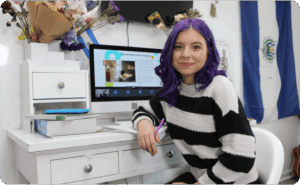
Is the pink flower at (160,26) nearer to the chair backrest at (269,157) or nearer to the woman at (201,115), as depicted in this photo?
the woman at (201,115)

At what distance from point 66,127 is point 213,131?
0.63 m

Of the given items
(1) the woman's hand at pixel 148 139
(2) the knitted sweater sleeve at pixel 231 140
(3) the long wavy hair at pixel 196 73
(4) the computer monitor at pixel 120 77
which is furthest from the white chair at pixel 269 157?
(4) the computer monitor at pixel 120 77

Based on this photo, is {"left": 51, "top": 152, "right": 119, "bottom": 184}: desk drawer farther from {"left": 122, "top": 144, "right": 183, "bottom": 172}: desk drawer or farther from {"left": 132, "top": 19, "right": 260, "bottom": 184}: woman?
{"left": 132, "top": 19, "right": 260, "bottom": 184}: woman

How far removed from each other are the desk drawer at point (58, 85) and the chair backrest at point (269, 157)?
0.93m

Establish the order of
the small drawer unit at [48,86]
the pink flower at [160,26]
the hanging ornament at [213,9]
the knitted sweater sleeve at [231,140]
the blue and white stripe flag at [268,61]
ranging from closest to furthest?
the knitted sweater sleeve at [231,140]
the small drawer unit at [48,86]
the pink flower at [160,26]
the hanging ornament at [213,9]
the blue and white stripe flag at [268,61]

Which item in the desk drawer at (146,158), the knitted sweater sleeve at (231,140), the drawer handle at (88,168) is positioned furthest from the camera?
the desk drawer at (146,158)

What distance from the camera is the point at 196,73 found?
0.99 m

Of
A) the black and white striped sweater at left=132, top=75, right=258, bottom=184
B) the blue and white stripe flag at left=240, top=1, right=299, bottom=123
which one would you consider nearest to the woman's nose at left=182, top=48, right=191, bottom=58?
the black and white striped sweater at left=132, top=75, right=258, bottom=184

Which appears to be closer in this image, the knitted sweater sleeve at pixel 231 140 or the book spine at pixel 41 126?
the knitted sweater sleeve at pixel 231 140

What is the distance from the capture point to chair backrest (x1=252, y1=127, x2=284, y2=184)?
0.82m

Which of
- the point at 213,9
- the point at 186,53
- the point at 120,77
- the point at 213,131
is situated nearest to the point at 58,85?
the point at 120,77

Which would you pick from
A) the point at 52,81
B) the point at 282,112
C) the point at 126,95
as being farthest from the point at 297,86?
the point at 52,81

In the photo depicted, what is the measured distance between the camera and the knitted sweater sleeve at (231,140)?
→ 76cm

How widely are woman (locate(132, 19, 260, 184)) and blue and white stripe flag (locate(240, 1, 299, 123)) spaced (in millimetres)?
1589
